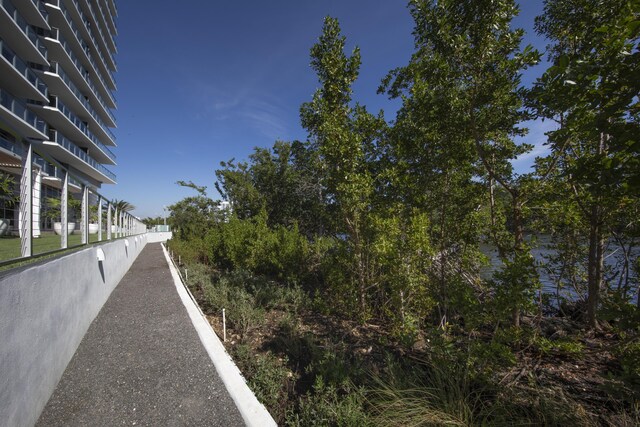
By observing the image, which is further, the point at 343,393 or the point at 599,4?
the point at 343,393

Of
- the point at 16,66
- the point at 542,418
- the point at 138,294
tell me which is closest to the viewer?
the point at 542,418

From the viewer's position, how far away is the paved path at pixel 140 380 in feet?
7.93

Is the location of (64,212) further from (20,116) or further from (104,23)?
(104,23)

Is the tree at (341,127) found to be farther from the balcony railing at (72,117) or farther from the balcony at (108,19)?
the balcony at (108,19)

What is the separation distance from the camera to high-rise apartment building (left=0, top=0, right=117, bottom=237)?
16281mm

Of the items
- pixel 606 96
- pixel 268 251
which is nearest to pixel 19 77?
pixel 268 251

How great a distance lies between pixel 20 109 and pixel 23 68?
11.2 ft

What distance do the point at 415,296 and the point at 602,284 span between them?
3.70 meters

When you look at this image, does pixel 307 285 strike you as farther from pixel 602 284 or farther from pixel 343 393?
pixel 602 284

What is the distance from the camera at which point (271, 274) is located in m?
8.89

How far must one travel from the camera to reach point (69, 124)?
24.4m

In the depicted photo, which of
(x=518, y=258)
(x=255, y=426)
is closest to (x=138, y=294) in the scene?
(x=255, y=426)

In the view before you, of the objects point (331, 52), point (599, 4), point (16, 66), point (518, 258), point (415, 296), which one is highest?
point (16, 66)

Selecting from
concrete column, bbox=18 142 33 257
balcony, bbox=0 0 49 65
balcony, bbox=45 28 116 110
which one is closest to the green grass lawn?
concrete column, bbox=18 142 33 257
